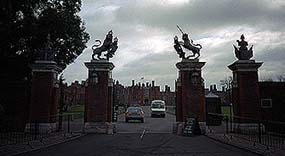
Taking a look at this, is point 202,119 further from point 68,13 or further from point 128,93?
point 128,93

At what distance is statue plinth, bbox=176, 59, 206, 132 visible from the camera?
19922 millimetres

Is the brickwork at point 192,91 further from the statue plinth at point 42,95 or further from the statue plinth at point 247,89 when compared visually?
the statue plinth at point 42,95

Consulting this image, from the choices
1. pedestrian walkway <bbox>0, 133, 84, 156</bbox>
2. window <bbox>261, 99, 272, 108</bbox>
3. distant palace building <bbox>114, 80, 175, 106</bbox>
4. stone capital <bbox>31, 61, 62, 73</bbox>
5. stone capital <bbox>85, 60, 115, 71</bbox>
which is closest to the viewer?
pedestrian walkway <bbox>0, 133, 84, 156</bbox>

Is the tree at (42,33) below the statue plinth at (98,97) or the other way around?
the other way around

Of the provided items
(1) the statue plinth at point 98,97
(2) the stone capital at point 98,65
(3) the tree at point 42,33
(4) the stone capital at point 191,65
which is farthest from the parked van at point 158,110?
(2) the stone capital at point 98,65

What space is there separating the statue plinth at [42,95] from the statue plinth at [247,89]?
11243 millimetres

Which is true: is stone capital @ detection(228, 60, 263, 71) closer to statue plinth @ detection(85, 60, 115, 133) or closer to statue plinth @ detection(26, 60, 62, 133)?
statue plinth @ detection(85, 60, 115, 133)

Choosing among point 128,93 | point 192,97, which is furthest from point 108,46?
point 128,93

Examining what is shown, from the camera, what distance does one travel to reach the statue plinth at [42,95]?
64.3 feet

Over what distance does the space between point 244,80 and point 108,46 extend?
8.64 meters

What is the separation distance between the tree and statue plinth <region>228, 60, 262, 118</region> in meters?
11.9

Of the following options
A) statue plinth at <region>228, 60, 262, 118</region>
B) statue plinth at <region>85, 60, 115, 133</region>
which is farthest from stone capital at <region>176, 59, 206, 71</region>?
statue plinth at <region>85, 60, 115, 133</region>

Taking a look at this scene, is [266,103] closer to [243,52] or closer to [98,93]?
[243,52]

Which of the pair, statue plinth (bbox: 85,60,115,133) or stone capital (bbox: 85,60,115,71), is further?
stone capital (bbox: 85,60,115,71)
